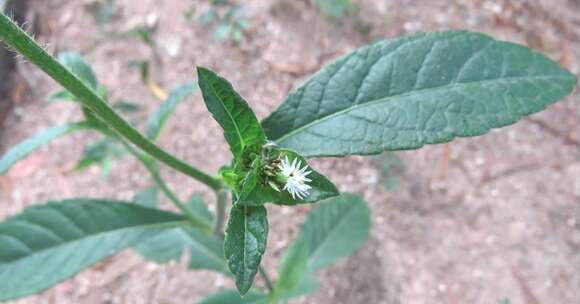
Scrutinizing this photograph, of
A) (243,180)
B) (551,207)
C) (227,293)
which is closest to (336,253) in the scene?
(227,293)

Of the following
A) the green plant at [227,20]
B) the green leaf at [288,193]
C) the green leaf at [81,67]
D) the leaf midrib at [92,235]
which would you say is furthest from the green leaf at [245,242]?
the green plant at [227,20]

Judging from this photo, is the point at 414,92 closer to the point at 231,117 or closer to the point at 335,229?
the point at 231,117

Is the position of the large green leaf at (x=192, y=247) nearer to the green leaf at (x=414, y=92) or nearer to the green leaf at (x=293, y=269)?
the green leaf at (x=293, y=269)

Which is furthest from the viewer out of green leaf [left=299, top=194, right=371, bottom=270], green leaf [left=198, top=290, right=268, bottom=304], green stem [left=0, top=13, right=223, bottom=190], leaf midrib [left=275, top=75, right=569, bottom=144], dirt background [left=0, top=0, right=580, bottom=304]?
dirt background [left=0, top=0, right=580, bottom=304]

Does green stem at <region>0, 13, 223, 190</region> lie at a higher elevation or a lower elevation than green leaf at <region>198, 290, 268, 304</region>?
higher

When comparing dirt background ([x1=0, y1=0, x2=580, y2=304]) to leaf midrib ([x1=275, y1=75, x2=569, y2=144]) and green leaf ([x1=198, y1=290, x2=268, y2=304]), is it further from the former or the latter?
leaf midrib ([x1=275, y1=75, x2=569, y2=144])

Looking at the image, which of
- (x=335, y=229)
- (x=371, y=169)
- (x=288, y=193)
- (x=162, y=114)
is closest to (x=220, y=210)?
(x=162, y=114)

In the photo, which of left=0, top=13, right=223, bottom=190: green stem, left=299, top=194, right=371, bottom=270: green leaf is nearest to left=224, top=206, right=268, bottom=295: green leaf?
left=0, top=13, right=223, bottom=190: green stem
